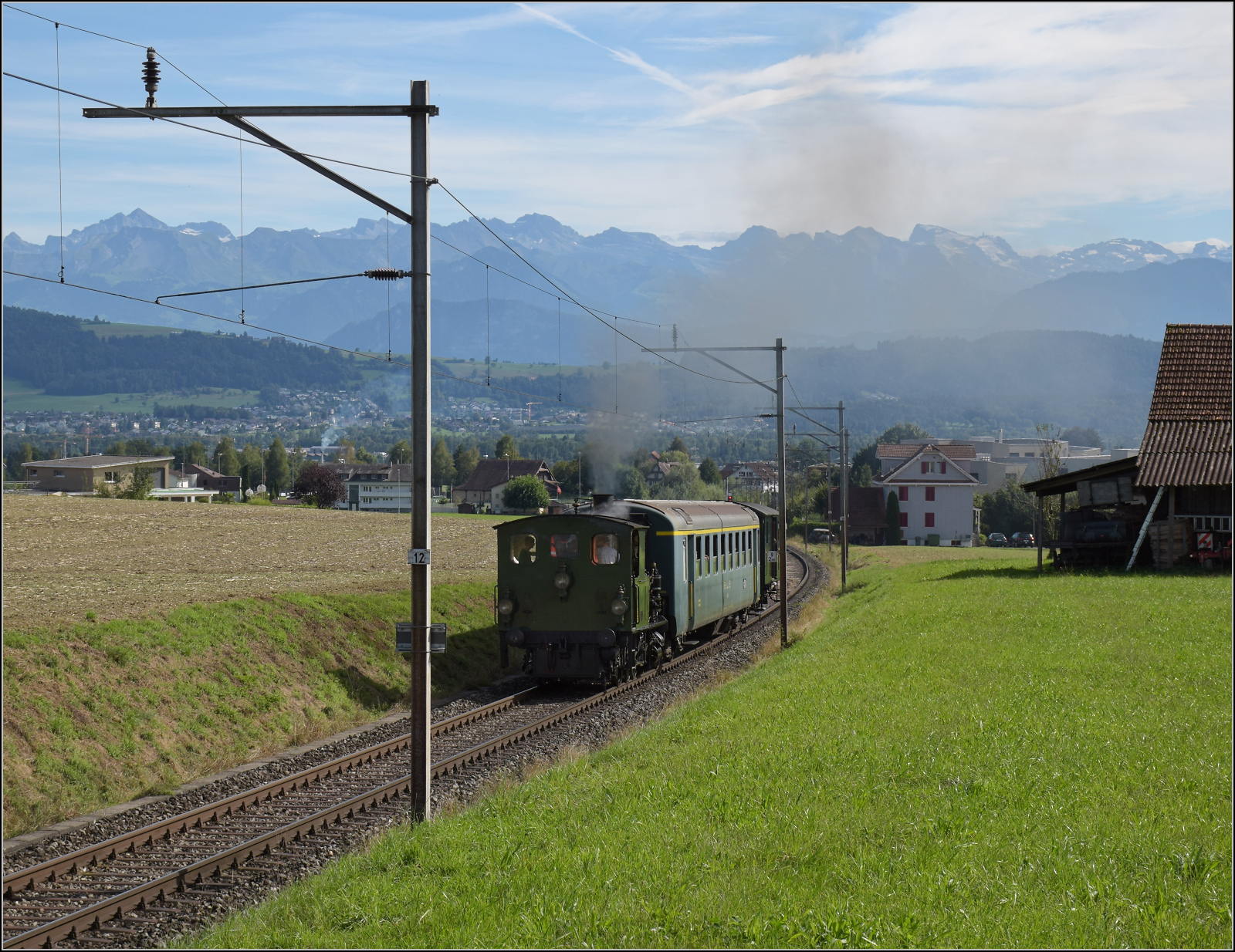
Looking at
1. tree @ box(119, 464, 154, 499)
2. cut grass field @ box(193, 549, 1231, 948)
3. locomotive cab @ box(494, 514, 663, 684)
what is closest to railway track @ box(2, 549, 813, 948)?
cut grass field @ box(193, 549, 1231, 948)

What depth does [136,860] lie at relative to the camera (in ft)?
36.3

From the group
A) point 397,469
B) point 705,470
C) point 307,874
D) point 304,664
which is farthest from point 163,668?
point 397,469

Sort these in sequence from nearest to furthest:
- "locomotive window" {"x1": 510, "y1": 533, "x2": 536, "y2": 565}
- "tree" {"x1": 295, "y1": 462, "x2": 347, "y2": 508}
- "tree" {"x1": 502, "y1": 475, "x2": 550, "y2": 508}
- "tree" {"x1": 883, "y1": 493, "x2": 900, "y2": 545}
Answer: "locomotive window" {"x1": 510, "y1": 533, "x2": 536, "y2": 565} < "tree" {"x1": 502, "y1": 475, "x2": 550, "y2": 508} < "tree" {"x1": 883, "y1": 493, "x2": 900, "y2": 545} < "tree" {"x1": 295, "y1": 462, "x2": 347, "y2": 508}

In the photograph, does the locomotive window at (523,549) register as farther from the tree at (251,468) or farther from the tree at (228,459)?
the tree at (228,459)

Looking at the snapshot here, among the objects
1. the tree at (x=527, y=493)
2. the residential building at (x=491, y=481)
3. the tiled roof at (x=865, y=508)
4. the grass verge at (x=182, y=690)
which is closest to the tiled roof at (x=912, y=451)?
the tiled roof at (x=865, y=508)

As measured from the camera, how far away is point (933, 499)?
337 feet

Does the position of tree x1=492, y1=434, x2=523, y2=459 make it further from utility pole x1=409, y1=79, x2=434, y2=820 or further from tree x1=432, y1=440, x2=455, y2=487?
utility pole x1=409, y1=79, x2=434, y2=820

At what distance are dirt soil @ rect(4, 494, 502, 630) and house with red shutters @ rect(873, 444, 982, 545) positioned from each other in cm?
5504

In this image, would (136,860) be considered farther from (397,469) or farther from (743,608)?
(397,469)

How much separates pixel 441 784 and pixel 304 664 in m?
7.38

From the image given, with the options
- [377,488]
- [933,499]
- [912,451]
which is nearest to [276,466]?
[377,488]

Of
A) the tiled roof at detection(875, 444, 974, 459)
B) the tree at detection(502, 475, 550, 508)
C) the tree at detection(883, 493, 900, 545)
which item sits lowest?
the tree at detection(883, 493, 900, 545)

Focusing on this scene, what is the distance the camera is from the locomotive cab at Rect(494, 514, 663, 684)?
848 inches

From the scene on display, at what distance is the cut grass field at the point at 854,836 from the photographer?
7.20 metres
